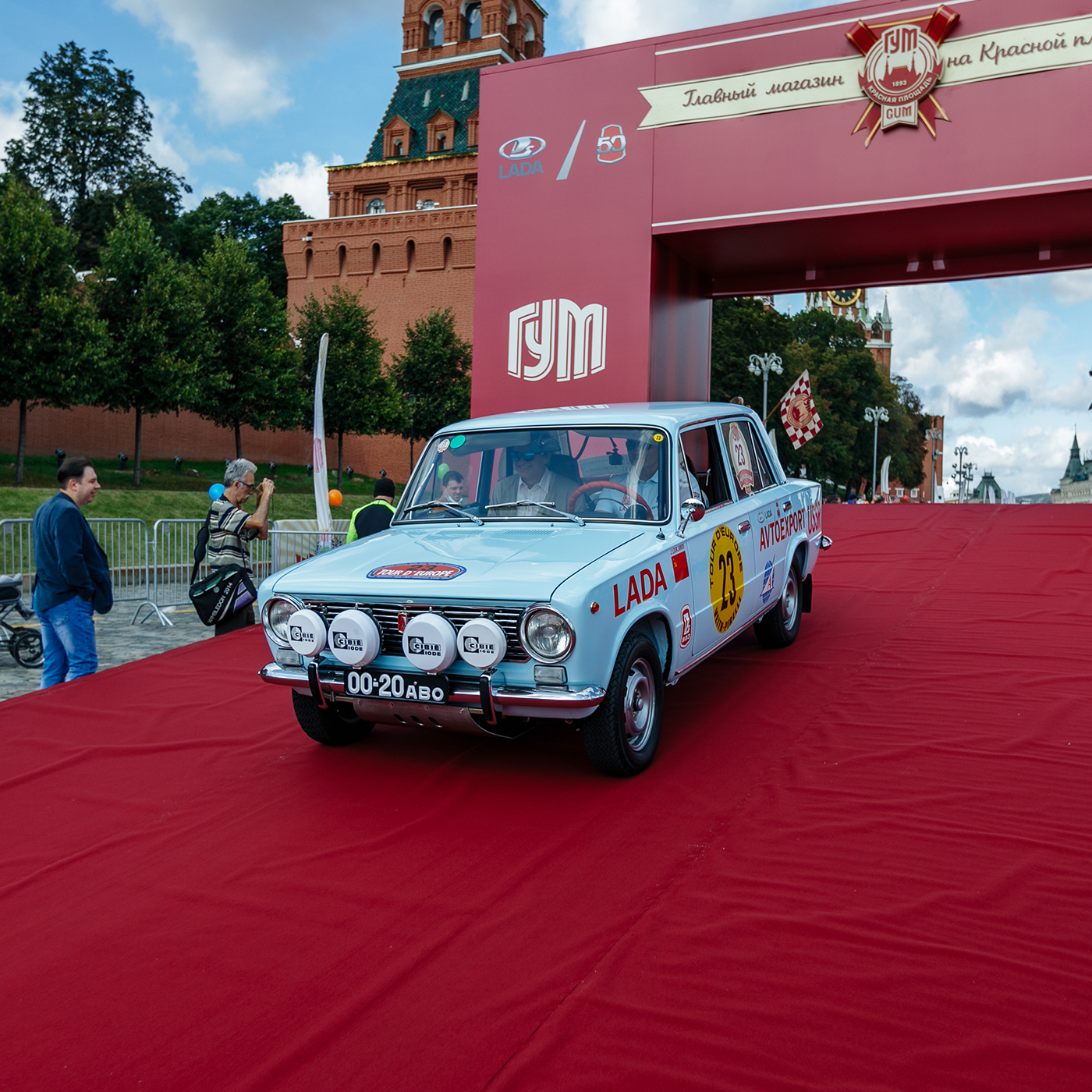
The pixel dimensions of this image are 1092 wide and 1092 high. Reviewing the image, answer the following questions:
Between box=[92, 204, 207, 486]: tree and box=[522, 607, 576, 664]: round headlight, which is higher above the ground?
box=[92, 204, 207, 486]: tree

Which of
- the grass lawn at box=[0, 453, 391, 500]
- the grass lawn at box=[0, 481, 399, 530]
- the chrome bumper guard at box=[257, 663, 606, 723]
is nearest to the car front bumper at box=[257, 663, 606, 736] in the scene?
the chrome bumper guard at box=[257, 663, 606, 723]

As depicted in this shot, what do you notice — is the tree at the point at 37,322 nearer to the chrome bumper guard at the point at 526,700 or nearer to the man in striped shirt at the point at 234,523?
the man in striped shirt at the point at 234,523

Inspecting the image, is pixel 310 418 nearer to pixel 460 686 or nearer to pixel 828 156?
pixel 828 156

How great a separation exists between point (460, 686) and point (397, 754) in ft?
3.56

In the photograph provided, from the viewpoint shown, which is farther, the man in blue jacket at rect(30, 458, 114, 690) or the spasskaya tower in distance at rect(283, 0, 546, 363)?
the spasskaya tower in distance at rect(283, 0, 546, 363)

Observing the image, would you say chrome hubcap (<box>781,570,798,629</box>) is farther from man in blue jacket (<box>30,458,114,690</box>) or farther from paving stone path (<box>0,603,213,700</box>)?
paving stone path (<box>0,603,213,700</box>)

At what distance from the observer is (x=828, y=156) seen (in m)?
13.8

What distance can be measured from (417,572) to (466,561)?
0.24 m

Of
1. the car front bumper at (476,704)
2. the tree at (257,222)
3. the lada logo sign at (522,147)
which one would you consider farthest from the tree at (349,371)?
the car front bumper at (476,704)

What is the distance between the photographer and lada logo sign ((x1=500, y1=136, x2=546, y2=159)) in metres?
15.5

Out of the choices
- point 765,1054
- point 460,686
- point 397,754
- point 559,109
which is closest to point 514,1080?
point 765,1054

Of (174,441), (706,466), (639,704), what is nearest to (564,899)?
(639,704)

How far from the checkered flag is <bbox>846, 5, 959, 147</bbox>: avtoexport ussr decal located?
12594mm

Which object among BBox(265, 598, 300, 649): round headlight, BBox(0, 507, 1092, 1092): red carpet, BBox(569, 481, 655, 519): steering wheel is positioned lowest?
BBox(0, 507, 1092, 1092): red carpet
